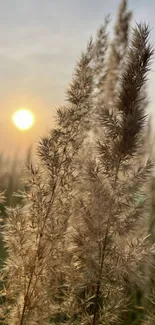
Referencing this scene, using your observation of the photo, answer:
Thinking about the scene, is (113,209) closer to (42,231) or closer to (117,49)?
(42,231)

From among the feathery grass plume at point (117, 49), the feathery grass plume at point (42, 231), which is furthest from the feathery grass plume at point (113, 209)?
the feathery grass plume at point (117, 49)

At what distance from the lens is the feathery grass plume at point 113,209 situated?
2.95 metres

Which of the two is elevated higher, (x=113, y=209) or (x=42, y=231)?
(x=113, y=209)

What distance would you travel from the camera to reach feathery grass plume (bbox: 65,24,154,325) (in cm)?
A: 295

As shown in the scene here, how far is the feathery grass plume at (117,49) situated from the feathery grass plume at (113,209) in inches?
20.0

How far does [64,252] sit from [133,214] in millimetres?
406

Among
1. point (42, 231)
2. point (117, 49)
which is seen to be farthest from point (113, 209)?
point (117, 49)

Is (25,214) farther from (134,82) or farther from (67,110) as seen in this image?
(134,82)

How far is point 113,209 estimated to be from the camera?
9.74 ft

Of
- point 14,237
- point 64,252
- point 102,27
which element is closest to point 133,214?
point 64,252

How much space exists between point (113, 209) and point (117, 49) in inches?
66.9

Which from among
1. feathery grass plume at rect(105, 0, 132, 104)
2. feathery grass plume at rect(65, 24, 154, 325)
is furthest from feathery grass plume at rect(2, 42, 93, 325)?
feathery grass plume at rect(105, 0, 132, 104)

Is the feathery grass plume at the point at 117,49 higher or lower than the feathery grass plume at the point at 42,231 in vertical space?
higher

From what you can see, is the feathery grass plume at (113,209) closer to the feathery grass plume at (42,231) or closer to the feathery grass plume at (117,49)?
the feathery grass plume at (42,231)
